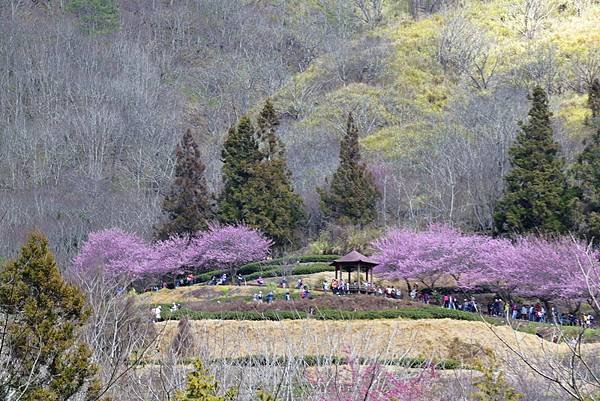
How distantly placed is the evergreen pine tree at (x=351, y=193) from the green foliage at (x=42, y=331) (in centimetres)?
3331

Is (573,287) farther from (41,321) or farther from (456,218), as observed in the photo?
(41,321)

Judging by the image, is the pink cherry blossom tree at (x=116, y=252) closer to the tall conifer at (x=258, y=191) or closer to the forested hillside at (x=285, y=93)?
the forested hillside at (x=285, y=93)

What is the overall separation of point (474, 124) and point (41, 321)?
4694 centimetres

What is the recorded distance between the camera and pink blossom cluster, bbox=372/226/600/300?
102ft

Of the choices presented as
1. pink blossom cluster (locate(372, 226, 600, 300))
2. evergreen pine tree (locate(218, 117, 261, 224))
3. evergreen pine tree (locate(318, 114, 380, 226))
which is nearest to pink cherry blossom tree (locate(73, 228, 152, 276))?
evergreen pine tree (locate(218, 117, 261, 224))

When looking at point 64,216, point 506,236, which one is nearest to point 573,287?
point 506,236

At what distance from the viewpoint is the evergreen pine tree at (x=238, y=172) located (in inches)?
1756

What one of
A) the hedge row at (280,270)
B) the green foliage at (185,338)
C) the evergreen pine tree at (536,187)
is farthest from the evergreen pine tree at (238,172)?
the green foliage at (185,338)

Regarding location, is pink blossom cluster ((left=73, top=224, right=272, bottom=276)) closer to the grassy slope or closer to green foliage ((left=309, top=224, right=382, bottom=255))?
green foliage ((left=309, top=224, right=382, bottom=255))

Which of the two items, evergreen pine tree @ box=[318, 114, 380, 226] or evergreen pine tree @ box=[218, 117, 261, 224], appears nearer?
evergreen pine tree @ box=[318, 114, 380, 226]

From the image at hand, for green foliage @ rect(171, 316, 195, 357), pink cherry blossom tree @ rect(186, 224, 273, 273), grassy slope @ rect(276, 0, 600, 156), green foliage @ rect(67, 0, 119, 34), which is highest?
green foliage @ rect(67, 0, 119, 34)

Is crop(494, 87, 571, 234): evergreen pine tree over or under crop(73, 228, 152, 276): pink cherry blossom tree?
over

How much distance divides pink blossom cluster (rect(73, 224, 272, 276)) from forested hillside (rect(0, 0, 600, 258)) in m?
4.94

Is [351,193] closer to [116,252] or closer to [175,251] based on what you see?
[175,251]
